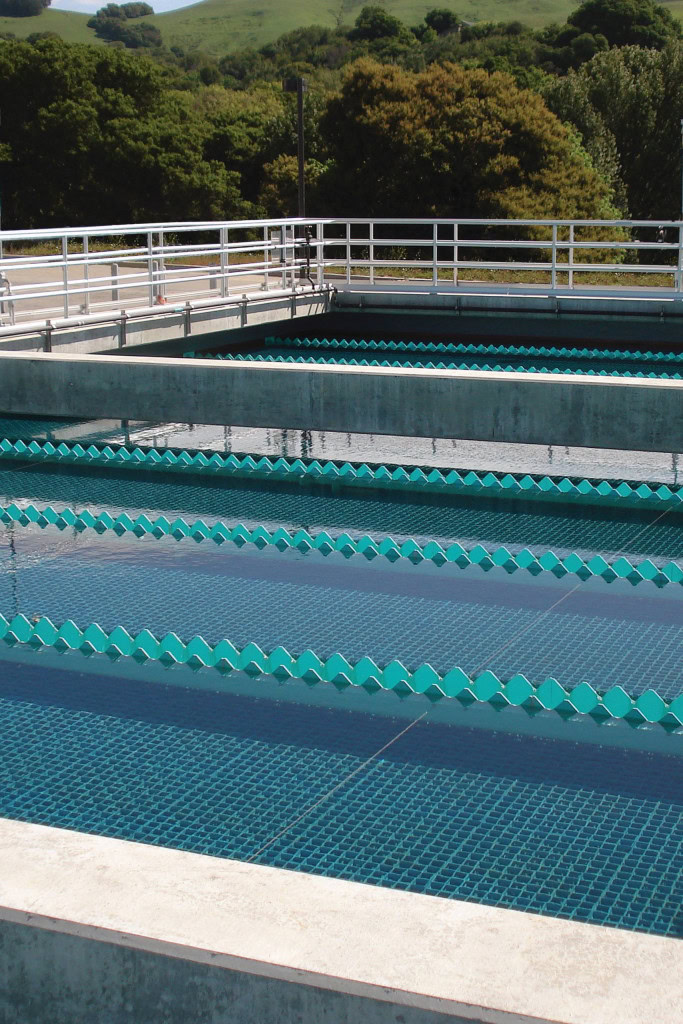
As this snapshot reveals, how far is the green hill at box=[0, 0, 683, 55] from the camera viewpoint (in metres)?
125

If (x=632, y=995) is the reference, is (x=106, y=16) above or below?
above

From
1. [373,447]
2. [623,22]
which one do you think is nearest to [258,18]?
[623,22]

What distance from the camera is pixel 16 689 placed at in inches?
218

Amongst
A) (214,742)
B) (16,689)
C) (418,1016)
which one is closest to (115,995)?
(418,1016)

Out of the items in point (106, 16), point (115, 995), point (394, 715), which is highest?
point (106, 16)

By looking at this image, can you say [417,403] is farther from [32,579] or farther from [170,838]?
[170,838]

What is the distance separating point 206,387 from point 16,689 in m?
5.70

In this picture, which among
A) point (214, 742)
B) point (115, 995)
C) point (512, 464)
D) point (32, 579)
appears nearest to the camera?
point (115, 995)

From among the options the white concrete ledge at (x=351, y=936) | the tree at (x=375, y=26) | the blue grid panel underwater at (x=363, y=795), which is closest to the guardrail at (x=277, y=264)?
the blue grid panel underwater at (x=363, y=795)

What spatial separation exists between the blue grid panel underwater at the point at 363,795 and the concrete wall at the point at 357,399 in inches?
199

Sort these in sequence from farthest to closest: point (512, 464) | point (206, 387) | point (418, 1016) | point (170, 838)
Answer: point (206, 387) → point (512, 464) → point (170, 838) → point (418, 1016)

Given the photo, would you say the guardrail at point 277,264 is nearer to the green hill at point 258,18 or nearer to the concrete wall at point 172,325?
the concrete wall at point 172,325

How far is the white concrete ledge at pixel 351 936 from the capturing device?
249 centimetres

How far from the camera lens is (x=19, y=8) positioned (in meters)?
126
